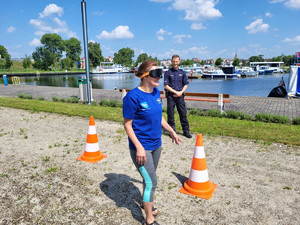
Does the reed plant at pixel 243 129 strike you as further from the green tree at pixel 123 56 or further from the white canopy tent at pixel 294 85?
the green tree at pixel 123 56

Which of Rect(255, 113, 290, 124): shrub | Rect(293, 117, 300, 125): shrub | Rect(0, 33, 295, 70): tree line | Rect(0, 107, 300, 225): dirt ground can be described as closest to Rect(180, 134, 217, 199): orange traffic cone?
Rect(0, 107, 300, 225): dirt ground

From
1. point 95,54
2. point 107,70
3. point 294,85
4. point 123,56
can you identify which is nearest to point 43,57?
point 95,54

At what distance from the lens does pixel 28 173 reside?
4.24 meters

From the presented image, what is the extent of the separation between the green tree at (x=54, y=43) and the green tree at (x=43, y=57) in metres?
3.03

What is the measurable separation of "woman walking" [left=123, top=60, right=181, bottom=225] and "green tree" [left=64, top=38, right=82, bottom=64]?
447 feet

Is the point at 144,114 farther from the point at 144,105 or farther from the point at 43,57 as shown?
the point at 43,57

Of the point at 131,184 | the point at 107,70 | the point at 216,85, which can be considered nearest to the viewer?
the point at 131,184

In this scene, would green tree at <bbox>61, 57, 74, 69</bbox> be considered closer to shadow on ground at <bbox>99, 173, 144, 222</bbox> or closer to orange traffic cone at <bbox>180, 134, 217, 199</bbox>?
shadow on ground at <bbox>99, 173, 144, 222</bbox>

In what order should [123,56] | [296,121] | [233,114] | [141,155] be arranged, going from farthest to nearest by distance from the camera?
Result: [123,56] < [233,114] < [296,121] < [141,155]

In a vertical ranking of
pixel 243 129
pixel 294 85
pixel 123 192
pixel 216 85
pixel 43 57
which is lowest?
pixel 216 85

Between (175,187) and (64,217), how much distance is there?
5.55 feet

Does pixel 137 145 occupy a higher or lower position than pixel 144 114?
lower

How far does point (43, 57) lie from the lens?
117000 millimetres

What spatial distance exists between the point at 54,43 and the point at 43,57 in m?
10.4
